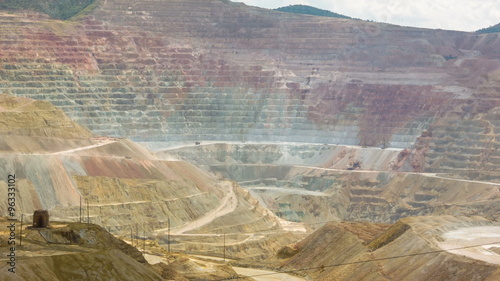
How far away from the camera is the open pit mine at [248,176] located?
82.1 m

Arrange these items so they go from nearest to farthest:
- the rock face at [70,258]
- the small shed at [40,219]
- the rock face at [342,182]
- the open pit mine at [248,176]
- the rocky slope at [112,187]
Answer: the rock face at [70,258] < the small shed at [40,219] < the open pit mine at [248,176] < the rocky slope at [112,187] < the rock face at [342,182]

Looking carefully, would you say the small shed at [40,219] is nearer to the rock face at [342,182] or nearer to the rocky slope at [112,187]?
the rocky slope at [112,187]

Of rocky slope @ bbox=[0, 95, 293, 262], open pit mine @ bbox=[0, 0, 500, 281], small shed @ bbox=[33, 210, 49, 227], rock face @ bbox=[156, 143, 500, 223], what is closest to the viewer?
small shed @ bbox=[33, 210, 49, 227]

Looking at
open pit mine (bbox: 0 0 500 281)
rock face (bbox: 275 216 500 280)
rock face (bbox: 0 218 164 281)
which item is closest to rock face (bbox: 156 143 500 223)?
open pit mine (bbox: 0 0 500 281)

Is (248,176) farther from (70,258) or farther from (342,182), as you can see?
(70,258)

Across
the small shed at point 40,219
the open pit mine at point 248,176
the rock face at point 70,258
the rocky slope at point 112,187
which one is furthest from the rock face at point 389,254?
the rocky slope at point 112,187

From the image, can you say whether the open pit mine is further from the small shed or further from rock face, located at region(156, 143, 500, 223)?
the small shed

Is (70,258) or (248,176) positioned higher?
(70,258)

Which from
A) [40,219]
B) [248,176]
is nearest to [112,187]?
[248,176]

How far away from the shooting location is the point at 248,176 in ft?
593

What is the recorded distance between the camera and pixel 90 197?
126 m

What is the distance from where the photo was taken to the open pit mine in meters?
82.1

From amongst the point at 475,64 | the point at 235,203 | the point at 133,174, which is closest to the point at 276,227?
the point at 235,203

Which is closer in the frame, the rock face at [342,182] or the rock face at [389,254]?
the rock face at [389,254]
